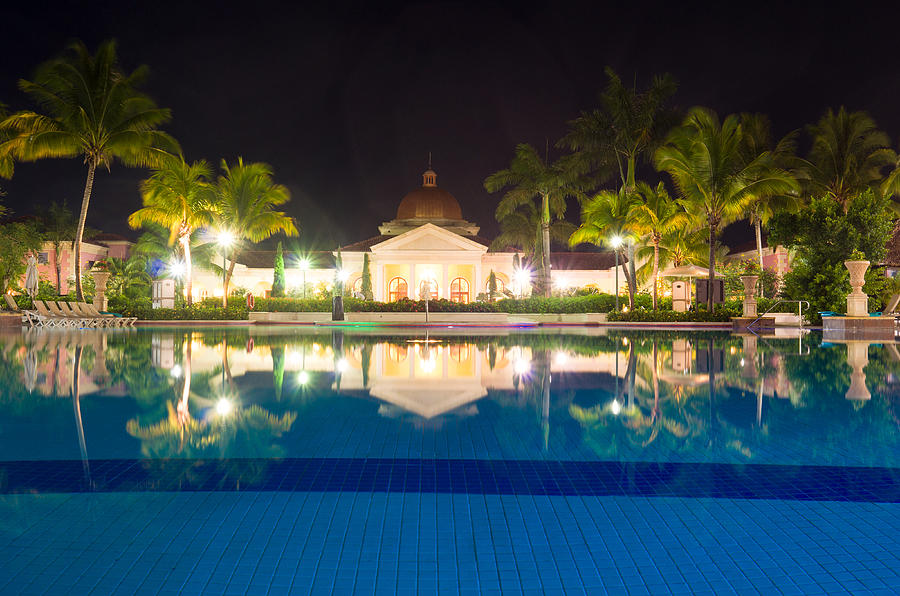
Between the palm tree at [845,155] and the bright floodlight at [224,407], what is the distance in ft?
103

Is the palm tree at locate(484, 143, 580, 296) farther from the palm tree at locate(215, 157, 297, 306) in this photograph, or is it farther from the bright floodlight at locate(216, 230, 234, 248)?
the bright floodlight at locate(216, 230, 234, 248)

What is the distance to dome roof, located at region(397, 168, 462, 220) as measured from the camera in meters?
59.6

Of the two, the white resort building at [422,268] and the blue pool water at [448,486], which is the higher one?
the white resort building at [422,268]

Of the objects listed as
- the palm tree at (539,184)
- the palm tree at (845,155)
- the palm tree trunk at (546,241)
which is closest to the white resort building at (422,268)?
the palm tree trunk at (546,241)

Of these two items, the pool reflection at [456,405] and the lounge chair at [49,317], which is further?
the lounge chair at [49,317]

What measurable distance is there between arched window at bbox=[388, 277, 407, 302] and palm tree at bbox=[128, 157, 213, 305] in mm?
21400

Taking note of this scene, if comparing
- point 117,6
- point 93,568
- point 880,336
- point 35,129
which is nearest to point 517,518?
point 93,568

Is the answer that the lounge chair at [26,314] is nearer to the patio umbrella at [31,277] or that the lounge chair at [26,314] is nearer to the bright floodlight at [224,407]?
the patio umbrella at [31,277]

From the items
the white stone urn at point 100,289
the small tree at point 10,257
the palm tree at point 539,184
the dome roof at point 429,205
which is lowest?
the white stone urn at point 100,289

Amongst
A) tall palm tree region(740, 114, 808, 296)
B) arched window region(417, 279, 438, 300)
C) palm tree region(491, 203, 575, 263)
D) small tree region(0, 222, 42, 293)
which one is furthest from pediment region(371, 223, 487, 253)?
small tree region(0, 222, 42, 293)

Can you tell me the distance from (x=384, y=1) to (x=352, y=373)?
83.5 ft

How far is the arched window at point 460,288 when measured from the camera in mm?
51781

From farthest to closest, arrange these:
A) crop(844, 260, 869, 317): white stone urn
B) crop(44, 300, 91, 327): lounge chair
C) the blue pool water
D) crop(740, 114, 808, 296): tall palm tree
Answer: crop(740, 114, 808, 296): tall palm tree
crop(44, 300, 91, 327): lounge chair
crop(844, 260, 869, 317): white stone urn
the blue pool water

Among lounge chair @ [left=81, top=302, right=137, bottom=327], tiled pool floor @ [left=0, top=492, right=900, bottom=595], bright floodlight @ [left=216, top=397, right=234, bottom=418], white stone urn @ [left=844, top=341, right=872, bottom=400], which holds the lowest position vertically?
tiled pool floor @ [left=0, top=492, right=900, bottom=595]
